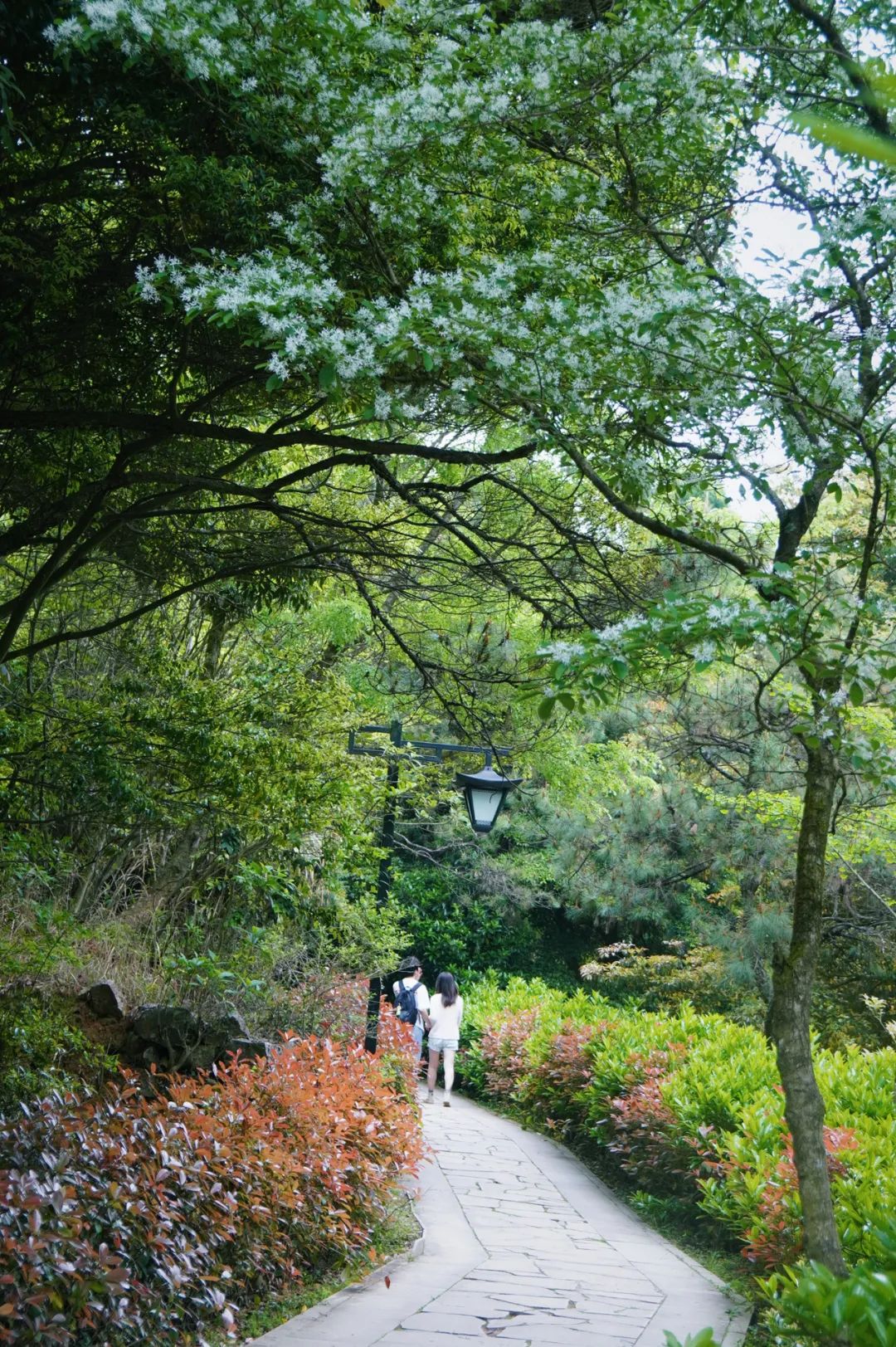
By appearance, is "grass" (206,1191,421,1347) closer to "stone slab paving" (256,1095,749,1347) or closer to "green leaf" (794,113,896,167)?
"stone slab paving" (256,1095,749,1347)

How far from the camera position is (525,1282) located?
696 cm

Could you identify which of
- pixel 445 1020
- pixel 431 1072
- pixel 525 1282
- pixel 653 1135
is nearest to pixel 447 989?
pixel 445 1020

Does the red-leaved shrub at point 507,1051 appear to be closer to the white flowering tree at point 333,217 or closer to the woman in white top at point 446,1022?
the woman in white top at point 446,1022

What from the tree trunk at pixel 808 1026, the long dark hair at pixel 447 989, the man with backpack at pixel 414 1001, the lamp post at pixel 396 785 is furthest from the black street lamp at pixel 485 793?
the man with backpack at pixel 414 1001

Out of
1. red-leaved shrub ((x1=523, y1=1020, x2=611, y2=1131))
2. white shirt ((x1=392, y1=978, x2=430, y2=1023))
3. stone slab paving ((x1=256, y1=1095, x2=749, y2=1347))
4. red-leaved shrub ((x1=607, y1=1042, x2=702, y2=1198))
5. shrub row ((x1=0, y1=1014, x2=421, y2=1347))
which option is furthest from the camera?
white shirt ((x1=392, y1=978, x2=430, y2=1023))

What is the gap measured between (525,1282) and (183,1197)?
8.73 ft

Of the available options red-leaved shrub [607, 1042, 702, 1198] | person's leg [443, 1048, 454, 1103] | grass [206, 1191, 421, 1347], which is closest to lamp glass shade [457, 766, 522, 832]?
red-leaved shrub [607, 1042, 702, 1198]

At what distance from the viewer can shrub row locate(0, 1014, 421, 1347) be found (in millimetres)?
3986

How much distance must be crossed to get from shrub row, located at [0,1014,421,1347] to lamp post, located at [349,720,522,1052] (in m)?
1.76

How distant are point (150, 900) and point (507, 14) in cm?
677

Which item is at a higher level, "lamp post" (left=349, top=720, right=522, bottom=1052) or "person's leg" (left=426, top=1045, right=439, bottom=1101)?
"lamp post" (left=349, top=720, right=522, bottom=1052)

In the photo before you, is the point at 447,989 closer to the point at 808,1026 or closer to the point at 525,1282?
the point at 525,1282

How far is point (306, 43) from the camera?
444 centimetres

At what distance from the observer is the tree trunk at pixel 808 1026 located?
348 centimetres
